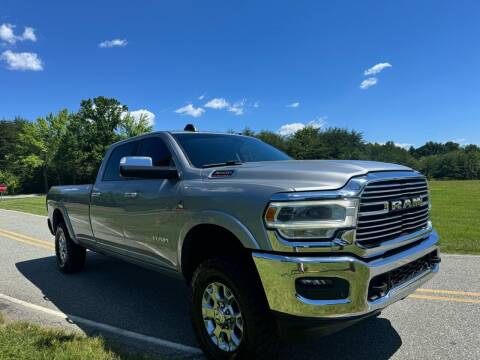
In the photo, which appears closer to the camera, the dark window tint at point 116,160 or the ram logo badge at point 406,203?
the ram logo badge at point 406,203

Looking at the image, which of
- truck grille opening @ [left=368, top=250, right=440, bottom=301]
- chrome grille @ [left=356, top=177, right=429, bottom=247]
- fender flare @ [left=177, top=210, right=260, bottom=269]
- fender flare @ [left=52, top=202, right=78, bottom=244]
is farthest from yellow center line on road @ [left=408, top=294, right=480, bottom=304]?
fender flare @ [left=52, top=202, right=78, bottom=244]

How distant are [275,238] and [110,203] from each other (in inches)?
116

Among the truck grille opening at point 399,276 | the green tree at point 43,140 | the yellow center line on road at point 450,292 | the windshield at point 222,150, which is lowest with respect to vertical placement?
the yellow center line on road at point 450,292

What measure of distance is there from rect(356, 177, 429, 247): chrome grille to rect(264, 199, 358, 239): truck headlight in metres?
0.12

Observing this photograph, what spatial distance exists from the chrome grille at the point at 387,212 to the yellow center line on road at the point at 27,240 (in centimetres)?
863

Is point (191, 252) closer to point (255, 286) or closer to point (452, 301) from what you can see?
point (255, 286)

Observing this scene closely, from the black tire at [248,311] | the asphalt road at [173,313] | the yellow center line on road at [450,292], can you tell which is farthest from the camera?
the yellow center line on road at [450,292]

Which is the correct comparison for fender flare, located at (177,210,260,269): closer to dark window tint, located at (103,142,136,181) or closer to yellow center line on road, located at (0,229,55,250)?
dark window tint, located at (103,142,136,181)

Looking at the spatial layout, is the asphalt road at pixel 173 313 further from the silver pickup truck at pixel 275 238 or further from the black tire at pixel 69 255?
the silver pickup truck at pixel 275 238

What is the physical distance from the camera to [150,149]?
15.9 feet

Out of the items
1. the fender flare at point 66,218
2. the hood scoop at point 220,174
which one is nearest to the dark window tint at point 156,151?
the hood scoop at point 220,174

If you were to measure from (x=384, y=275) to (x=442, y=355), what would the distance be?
115 centimetres

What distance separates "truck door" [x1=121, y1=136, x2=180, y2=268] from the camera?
157 inches

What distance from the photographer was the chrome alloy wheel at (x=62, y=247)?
23.0ft
